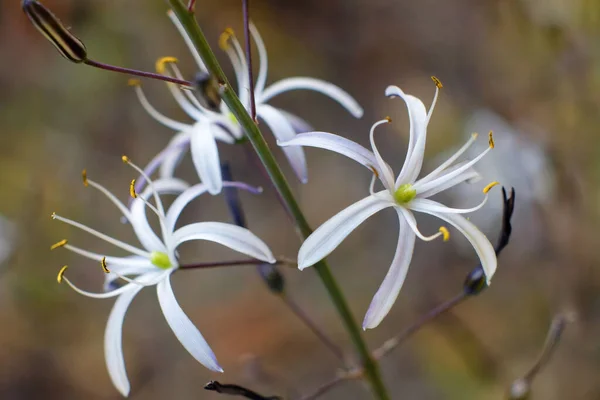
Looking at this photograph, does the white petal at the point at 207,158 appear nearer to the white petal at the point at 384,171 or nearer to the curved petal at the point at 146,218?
the curved petal at the point at 146,218

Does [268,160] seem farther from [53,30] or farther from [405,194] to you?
[53,30]

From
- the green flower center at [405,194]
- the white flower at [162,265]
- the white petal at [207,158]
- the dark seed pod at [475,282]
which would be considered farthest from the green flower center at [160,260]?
the dark seed pod at [475,282]

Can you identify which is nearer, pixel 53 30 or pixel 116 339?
pixel 53 30

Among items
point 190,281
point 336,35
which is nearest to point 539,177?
point 336,35

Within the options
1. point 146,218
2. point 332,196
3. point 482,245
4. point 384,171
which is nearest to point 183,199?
point 146,218

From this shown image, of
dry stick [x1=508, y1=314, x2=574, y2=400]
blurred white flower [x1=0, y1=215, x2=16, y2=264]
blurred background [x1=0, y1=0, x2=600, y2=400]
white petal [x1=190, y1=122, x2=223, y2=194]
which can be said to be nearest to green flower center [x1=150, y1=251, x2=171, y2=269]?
white petal [x1=190, y1=122, x2=223, y2=194]

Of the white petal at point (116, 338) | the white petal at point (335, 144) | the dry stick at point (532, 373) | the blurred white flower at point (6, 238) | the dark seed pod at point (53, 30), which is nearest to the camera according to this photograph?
the dark seed pod at point (53, 30)
